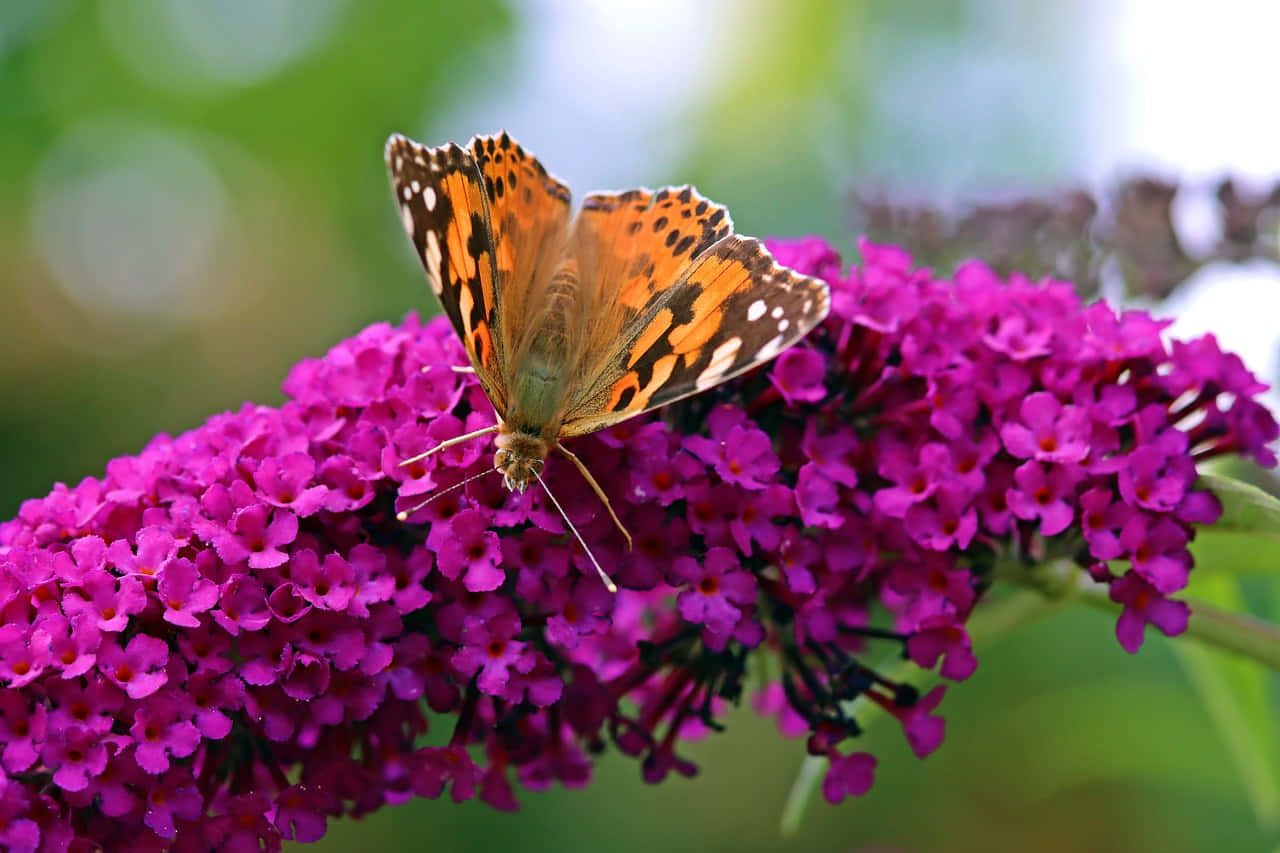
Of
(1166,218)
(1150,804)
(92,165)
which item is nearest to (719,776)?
(1150,804)

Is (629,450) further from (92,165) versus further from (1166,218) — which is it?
(92,165)

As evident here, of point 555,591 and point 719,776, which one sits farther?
point 719,776

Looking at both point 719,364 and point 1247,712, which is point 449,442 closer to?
point 719,364

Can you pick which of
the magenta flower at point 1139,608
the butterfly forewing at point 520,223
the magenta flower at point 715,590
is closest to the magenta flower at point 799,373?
the magenta flower at point 715,590

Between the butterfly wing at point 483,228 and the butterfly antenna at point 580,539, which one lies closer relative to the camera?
the butterfly antenna at point 580,539

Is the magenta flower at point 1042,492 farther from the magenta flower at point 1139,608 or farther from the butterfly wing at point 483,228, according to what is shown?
the butterfly wing at point 483,228

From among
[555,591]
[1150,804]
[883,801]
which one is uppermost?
[555,591]
